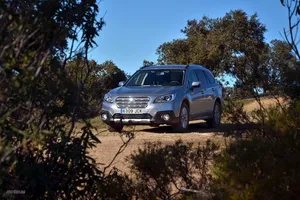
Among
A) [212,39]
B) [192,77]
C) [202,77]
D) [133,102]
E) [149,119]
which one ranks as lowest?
[149,119]

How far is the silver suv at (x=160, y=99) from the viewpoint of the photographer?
1234cm

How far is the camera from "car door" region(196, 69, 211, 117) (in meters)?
14.3

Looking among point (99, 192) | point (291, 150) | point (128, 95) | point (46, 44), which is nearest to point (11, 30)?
point (46, 44)

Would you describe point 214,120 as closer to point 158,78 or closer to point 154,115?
point 158,78

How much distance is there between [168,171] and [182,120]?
824cm

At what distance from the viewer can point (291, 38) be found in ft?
13.4

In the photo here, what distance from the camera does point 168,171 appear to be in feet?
15.2

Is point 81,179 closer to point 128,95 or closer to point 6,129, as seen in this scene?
point 6,129

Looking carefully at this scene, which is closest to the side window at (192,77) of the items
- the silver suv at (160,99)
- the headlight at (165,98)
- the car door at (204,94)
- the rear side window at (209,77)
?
the silver suv at (160,99)

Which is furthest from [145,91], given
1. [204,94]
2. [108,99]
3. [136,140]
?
[204,94]

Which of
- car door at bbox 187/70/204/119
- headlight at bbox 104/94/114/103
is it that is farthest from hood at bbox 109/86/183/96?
car door at bbox 187/70/204/119

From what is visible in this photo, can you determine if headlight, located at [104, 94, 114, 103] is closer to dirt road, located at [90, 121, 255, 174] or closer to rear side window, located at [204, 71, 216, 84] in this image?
dirt road, located at [90, 121, 255, 174]

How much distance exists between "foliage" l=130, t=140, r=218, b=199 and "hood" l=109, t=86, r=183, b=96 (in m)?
7.61

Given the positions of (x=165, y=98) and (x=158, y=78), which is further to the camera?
(x=158, y=78)
